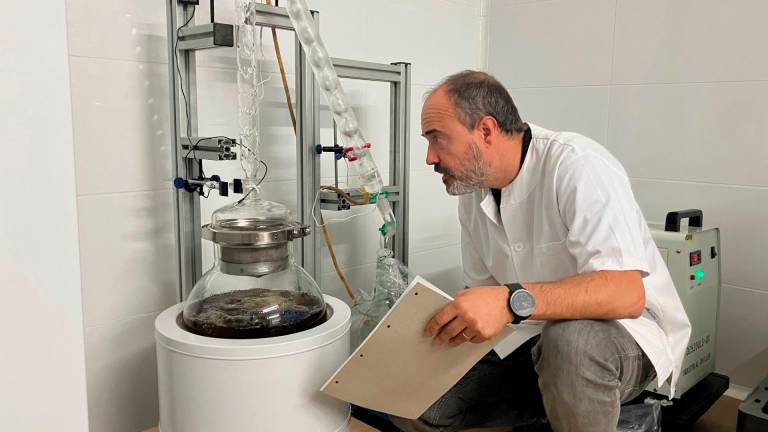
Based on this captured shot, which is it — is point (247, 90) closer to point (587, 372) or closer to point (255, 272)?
point (255, 272)

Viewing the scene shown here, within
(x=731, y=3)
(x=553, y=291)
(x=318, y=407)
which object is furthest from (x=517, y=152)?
(x=731, y=3)

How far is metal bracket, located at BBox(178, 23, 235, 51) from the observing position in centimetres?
125

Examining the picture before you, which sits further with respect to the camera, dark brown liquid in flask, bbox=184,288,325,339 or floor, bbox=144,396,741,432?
floor, bbox=144,396,741,432

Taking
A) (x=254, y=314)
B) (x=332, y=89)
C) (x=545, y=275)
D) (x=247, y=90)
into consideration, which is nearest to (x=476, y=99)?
(x=332, y=89)

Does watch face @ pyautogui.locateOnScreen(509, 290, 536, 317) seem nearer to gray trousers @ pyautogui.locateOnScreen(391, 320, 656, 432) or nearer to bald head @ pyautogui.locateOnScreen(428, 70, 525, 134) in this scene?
gray trousers @ pyautogui.locateOnScreen(391, 320, 656, 432)

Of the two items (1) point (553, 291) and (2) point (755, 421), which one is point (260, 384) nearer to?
(1) point (553, 291)

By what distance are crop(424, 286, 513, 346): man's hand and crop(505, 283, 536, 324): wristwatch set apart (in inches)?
0.4

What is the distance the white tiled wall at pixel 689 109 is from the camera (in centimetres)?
189

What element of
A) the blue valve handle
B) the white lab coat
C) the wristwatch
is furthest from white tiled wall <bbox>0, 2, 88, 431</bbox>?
the white lab coat

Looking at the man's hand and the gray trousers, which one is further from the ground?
the man's hand

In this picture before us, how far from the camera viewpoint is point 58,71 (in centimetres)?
50

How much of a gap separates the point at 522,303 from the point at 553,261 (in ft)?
1.07

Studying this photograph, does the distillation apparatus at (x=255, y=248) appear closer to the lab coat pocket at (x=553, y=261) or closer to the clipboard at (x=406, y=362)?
the clipboard at (x=406, y=362)

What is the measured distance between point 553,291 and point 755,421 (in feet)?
2.05
